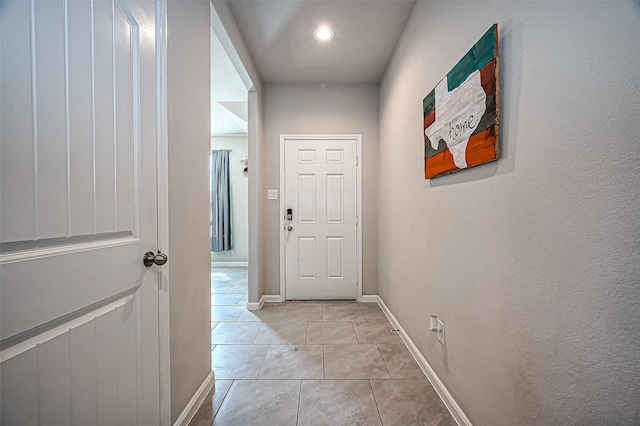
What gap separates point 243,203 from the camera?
5094 mm

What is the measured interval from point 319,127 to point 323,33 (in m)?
1.00

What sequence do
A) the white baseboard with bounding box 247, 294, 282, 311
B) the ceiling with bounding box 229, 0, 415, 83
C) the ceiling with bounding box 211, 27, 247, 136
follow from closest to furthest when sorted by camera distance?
1. the ceiling with bounding box 229, 0, 415, 83
2. the ceiling with bounding box 211, 27, 247, 136
3. the white baseboard with bounding box 247, 294, 282, 311

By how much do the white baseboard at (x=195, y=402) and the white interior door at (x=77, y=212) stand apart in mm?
294

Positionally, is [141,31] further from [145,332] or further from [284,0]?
[284,0]

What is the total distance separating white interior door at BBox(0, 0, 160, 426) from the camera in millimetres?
544

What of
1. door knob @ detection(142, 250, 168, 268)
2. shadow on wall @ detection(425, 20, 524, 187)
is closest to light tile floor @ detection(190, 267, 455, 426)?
door knob @ detection(142, 250, 168, 268)

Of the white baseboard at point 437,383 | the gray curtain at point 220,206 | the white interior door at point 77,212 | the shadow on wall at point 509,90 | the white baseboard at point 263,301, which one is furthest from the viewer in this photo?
the gray curtain at point 220,206

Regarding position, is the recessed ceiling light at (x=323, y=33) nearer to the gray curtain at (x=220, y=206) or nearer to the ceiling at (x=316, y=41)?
the ceiling at (x=316, y=41)

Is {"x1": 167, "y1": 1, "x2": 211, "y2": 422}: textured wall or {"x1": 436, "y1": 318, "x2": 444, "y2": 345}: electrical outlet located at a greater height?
{"x1": 167, "y1": 1, "x2": 211, "y2": 422}: textured wall

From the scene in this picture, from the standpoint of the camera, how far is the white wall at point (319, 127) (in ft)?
9.81

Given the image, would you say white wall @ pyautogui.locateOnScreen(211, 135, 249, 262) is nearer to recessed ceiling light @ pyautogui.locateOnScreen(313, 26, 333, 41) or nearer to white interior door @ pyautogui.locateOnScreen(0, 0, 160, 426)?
recessed ceiling light @ pyautogui.locateOnScreen(313, 26, 333, 41)

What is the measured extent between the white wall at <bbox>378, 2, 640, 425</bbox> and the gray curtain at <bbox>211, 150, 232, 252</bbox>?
4.39 m

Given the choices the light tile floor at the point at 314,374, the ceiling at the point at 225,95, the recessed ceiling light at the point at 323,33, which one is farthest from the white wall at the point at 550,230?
the ceiling at the point at 225,95

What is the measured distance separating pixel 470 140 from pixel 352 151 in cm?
197
